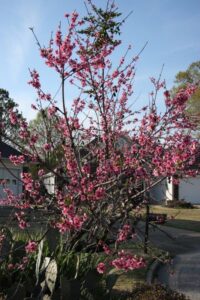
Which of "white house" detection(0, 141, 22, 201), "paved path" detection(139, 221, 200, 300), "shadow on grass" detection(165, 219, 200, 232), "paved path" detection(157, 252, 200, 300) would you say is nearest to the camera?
"paved path" detection(157, 252, 200, 300)

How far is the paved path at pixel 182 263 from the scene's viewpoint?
8459 millimetres

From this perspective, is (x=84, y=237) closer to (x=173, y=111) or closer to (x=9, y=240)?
(x=9, y=240)

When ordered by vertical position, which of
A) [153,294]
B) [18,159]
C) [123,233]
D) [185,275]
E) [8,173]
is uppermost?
[8,173]

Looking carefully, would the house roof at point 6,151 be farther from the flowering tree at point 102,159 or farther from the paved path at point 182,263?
the flowering tree at point 102,159

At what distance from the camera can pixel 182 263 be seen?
10.9 meters

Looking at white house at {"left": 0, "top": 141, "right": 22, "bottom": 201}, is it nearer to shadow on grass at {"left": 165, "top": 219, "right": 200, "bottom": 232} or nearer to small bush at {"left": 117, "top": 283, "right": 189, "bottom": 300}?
shadow on grass at {"left": 165, "top": 219, "right": 200, "bottom": 232}

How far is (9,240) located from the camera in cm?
632

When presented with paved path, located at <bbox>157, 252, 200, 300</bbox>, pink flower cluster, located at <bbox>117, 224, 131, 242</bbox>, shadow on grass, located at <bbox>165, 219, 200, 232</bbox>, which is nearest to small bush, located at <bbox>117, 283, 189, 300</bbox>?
pink flower cluster, located at <bbox>117, 224, 131, 242</bbox>

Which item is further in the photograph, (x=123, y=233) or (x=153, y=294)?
(x=153, y=294)

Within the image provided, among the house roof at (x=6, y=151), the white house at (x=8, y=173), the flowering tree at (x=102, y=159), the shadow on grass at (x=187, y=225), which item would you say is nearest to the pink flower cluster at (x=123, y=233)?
the flowering tree at (x=102, y=159)

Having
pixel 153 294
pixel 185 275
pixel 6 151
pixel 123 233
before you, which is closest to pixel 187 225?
pixel 185 275

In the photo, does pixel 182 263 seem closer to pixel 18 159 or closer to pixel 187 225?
pixel 18 159

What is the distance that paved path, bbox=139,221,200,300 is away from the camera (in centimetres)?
846

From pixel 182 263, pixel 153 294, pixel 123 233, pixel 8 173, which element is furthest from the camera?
pixel 8 173
